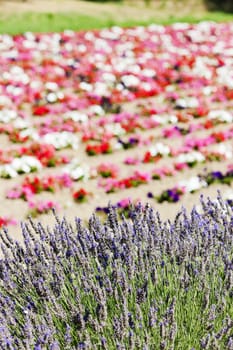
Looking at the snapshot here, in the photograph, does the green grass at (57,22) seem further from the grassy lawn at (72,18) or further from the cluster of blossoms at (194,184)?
the cluster of blossoms at (194,184)

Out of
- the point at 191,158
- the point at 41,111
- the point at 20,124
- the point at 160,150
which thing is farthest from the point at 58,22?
the point at 191,158

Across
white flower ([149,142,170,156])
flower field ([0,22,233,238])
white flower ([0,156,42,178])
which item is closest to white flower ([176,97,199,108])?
flower field ([0,22,233,238])

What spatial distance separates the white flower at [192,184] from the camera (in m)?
6.03

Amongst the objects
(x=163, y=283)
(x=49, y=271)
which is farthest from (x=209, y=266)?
(x=49, y=271)

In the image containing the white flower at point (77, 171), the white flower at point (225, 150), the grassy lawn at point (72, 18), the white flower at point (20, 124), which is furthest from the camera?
the grassy lawn at point (72, 18)

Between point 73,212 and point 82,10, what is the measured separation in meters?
9.73

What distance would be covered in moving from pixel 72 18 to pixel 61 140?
6.79m

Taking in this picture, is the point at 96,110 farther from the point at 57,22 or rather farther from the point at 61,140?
the point at 57,22

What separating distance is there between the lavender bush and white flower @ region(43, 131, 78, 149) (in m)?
3.95

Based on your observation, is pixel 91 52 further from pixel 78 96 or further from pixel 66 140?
pixel 66 140

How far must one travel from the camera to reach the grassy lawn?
12383mm

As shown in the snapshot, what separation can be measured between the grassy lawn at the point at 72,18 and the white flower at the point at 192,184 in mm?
7016

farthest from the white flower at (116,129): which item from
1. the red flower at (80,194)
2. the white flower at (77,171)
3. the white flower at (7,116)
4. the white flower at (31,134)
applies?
the red flower at (80,194)

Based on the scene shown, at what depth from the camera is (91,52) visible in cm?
1062
